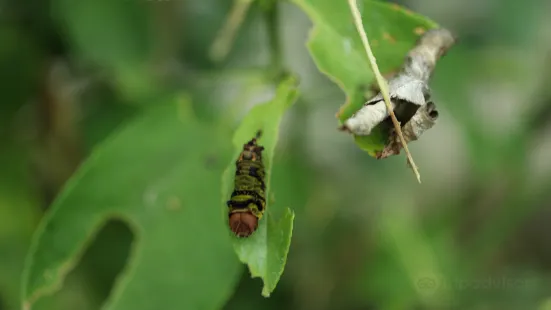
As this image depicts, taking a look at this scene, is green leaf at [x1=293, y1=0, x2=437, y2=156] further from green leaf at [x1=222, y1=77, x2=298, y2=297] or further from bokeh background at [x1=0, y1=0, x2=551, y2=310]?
bokeh background at [x1=0, y1=0, x2=551, y2=310]

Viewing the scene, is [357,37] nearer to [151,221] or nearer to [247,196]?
[247,196]

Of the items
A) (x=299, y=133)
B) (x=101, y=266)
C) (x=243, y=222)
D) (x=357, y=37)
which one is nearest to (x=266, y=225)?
(x=243, y=222)

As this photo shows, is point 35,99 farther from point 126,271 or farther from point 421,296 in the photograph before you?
point 421,296

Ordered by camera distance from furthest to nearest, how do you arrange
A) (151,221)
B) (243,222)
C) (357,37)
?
(151,221)
(357,37)
(243,222)

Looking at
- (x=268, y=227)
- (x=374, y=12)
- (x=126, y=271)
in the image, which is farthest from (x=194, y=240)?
(x=374, y=12)

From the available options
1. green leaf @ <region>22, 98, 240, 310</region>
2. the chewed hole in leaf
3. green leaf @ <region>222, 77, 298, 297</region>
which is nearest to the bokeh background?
the chewed hole in leaf

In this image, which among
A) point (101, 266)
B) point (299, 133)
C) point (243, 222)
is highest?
point (299, 133)
